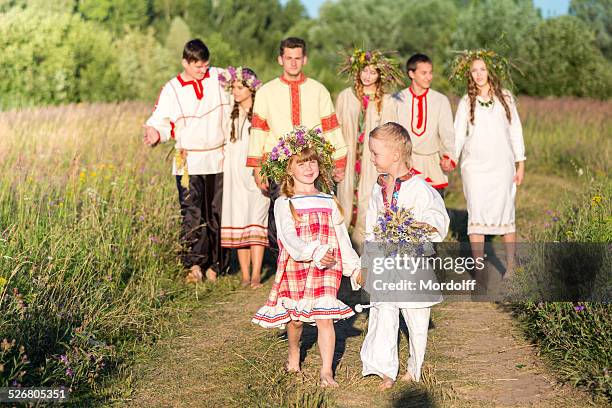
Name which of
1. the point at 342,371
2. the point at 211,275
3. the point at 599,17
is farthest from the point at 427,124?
the point at 599,17

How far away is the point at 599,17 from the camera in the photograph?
48656 millimetres

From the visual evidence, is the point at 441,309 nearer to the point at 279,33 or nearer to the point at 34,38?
the point at 34,38

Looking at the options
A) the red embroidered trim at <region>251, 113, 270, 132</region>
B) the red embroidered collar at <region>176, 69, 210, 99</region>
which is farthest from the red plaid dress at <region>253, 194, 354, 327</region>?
the red embroidered collar at <region>176, 69, 210, 99</region>

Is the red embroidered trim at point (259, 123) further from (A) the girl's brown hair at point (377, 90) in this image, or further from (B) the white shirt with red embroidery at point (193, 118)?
(A) the girl's brown hair at point (377, 90)

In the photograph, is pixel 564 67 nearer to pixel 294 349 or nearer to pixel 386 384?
pixel 294 349

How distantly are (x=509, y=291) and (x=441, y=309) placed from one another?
613 millimetres

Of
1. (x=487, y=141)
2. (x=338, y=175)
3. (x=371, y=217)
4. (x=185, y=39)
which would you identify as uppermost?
(x=185, y=39)

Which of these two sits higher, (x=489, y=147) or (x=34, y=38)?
(x=34, y=38)

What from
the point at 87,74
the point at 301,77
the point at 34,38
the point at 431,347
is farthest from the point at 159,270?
the point at 87,74

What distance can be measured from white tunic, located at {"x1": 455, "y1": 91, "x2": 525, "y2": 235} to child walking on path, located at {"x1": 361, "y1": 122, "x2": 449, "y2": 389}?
2.86 meters

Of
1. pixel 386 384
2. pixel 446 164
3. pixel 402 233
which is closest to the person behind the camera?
pixel 402 233

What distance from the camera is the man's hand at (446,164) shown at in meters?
8.03

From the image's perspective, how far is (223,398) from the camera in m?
5.39

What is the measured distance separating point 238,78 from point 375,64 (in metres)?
1.24
